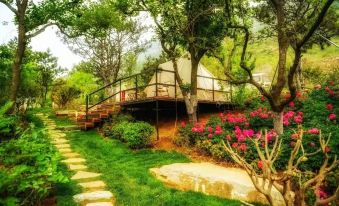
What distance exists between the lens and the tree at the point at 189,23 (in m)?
13.9

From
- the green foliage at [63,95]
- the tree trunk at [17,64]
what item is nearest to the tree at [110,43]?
the green foliage at [63,95]

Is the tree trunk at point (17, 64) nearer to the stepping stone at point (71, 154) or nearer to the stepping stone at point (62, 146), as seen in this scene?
the stepping stone at point (62, 146)

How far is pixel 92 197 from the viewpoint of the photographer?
781 cm

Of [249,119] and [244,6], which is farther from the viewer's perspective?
[244,6]

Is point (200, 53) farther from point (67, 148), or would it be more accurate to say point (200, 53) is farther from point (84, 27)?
point (84, 27)

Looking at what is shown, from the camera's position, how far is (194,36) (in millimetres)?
14859

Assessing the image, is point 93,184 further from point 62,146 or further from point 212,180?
point 62,146

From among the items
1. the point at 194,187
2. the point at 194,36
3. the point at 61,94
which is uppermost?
the point at 194,36

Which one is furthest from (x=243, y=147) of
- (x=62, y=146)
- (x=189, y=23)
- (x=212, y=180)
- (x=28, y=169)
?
(x=62, y=146)

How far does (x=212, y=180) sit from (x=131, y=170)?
294 cm

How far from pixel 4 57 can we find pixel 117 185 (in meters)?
11.4

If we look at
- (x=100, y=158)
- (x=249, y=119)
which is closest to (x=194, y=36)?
(x=249, y=119)

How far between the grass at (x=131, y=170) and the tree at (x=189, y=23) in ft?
12.0

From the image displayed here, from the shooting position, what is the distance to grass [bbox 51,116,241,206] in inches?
306
